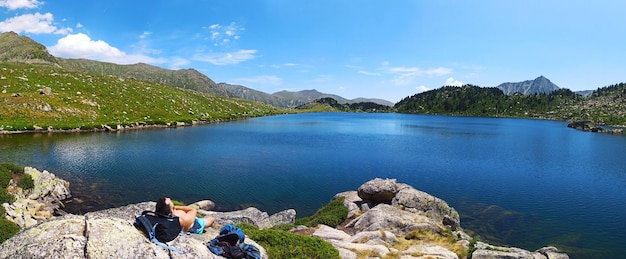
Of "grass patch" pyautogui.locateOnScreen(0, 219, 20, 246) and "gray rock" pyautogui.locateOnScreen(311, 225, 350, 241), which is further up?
"grass patch" pyautogui.locateOnScreen(0, 219, 20, 246)

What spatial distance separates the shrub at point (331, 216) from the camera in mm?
30489

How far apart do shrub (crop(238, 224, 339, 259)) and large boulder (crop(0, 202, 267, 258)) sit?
6543mm

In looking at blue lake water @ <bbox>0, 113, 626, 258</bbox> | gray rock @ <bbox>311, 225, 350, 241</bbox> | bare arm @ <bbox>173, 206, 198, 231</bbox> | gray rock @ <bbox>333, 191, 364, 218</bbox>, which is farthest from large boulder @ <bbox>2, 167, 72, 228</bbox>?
gray rock @ <bbox>333, 191, 364, 218</bbox>

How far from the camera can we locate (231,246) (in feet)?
40.9

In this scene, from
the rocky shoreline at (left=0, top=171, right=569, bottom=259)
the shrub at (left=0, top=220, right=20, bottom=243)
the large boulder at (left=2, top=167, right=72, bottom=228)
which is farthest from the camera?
the large boulder at (left=2, top=167, right=72, bottom=228)

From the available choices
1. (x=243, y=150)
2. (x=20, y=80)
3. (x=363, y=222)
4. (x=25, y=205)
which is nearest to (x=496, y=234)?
(x=363, y=222)

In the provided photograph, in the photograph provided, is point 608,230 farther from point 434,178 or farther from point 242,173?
point 242,173

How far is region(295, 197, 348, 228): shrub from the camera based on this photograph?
1200 inches

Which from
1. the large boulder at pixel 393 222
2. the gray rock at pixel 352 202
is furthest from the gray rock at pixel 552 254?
the gray rock at pixel 352 202

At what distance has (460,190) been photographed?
46312mm

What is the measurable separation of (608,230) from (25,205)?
188 ft

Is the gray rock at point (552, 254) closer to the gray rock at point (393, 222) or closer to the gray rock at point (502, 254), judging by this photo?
the gray rock at point (502, 254)

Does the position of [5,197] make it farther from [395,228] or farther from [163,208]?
[395,228]

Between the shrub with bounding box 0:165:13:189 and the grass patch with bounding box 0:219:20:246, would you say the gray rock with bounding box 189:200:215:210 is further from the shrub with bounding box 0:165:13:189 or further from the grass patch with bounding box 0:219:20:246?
the shrub with bounding box 0:165:13:189
